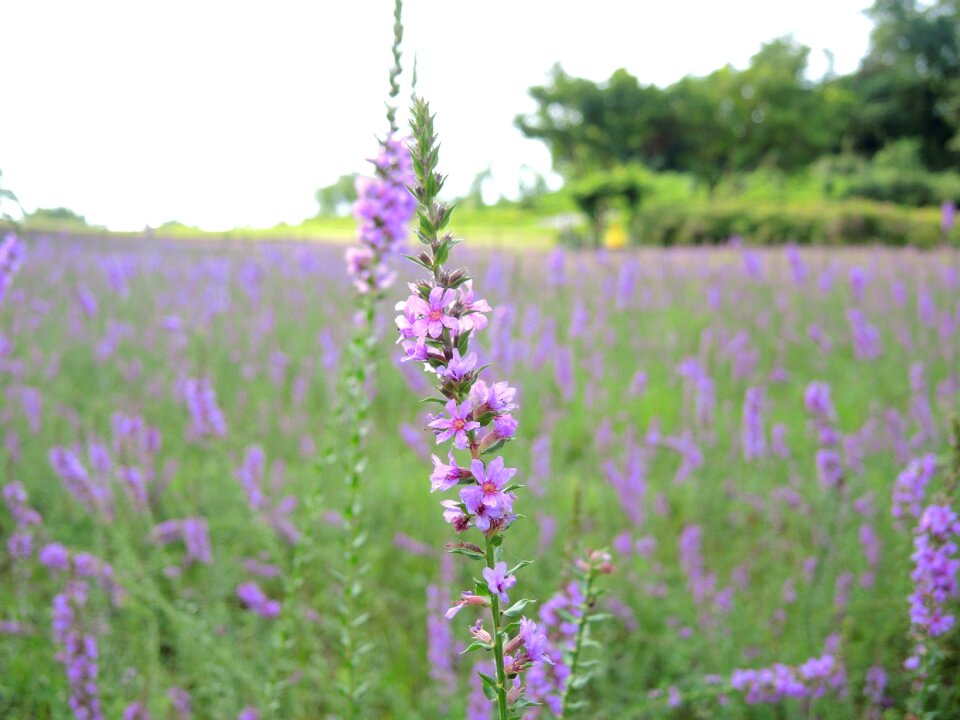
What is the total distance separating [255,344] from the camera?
21.9ft

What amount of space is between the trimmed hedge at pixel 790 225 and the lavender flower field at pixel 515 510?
9.78 metres

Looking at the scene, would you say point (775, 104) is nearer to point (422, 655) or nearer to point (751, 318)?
point (751, 318)

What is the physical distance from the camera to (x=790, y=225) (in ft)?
58.1

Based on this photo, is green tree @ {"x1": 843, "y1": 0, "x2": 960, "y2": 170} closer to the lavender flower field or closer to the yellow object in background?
the yellow object in background

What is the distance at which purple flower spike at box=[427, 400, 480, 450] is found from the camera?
2.99ft

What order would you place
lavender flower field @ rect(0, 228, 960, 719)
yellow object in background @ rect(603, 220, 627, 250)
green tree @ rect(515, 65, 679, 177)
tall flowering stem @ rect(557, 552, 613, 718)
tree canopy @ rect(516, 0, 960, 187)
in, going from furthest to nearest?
green tree @ rect(515, 65, 679, 177) → tree canopy @ rect(516, 0, 960, 187) → yellow object in background @ rect(603, 220, 627, 250) → lavender flower field @ rect(0, 228, 960, 719) → tall flowering stem @ rect(557, 552, 613, 718)

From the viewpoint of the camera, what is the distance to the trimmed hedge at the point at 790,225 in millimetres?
16234

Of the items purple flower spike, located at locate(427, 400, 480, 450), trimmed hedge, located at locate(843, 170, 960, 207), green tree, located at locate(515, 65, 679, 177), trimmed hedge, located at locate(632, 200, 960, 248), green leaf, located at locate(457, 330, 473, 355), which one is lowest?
purple flower spike, located at locate(427, 400, 480, 450)

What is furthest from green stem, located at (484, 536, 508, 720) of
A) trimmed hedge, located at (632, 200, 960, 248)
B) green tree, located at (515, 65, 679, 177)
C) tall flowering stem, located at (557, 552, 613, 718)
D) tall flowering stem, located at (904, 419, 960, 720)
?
green tree, located at (515, 65, 679, 177)

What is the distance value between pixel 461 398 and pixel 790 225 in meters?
18.9

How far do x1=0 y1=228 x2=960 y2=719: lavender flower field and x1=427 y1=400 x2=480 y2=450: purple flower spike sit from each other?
33 cm

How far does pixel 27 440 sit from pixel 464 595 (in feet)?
14.5

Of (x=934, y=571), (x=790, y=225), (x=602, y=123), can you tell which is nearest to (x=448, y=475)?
(x=934, y=571)

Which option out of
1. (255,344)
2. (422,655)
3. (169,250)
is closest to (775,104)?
(169,250)
